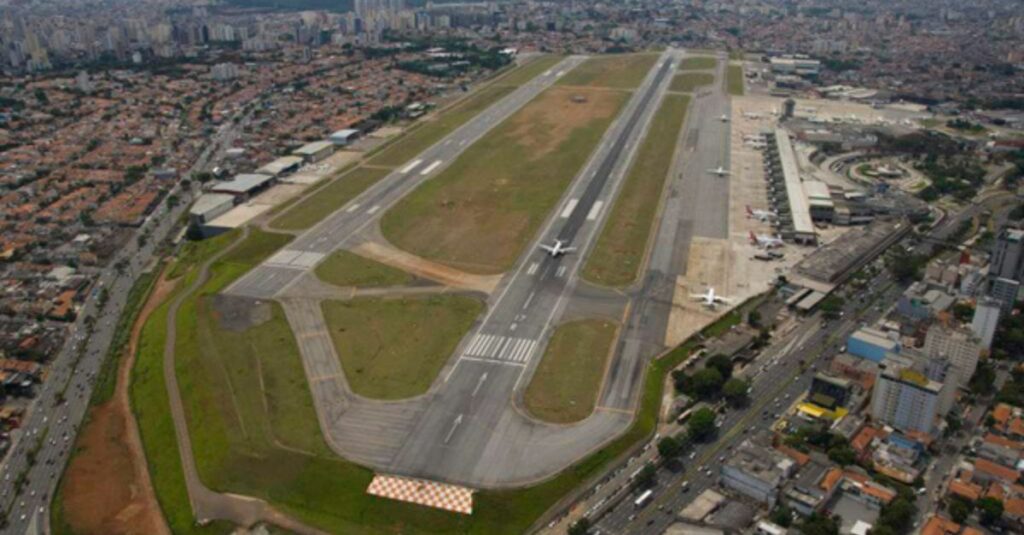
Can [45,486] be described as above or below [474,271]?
below

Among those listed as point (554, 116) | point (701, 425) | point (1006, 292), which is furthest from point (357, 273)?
point (554, 116)

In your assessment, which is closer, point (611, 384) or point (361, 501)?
point (361, 501)

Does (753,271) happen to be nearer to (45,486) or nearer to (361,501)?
(361,501)

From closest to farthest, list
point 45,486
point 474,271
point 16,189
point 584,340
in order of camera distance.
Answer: point 45,486 → point 584,340 → point 474,271 → point 16,189

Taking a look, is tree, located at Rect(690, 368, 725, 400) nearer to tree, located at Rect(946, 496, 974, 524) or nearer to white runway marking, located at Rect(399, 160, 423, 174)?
tree, located at Rect(946, 496, 974, 524)

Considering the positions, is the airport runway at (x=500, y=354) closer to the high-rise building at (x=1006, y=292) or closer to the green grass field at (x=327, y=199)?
the green grass field at (x=327, y=199)

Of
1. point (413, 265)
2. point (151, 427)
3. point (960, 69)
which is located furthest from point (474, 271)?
point (960, 69)

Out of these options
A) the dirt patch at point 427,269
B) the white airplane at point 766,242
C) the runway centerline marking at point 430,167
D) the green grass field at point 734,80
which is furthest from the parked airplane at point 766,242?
the green grass field at point 734,80
